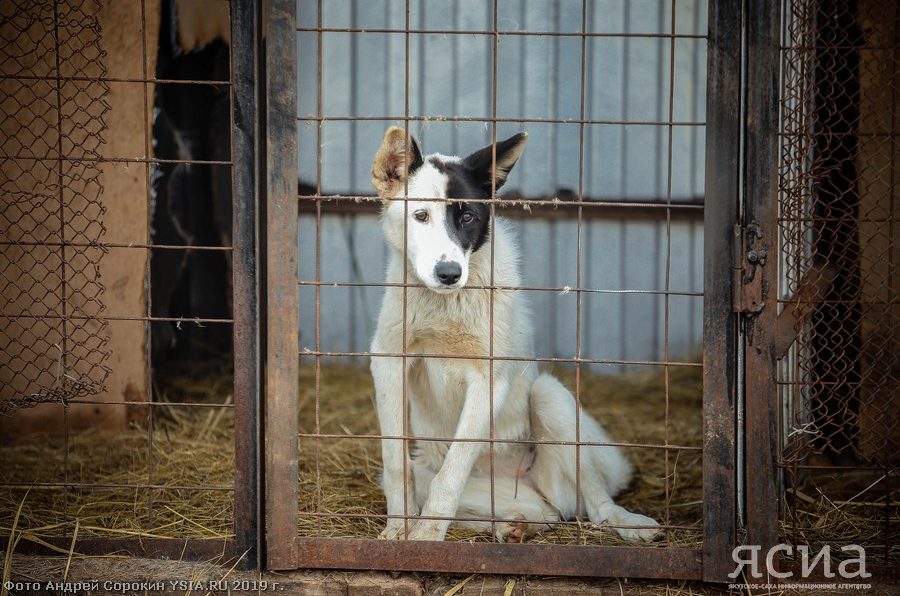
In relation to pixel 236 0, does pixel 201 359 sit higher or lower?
lower

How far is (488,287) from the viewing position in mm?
3203

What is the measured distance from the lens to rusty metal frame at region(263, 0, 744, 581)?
3.10m

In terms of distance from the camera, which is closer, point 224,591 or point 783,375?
point 224,591

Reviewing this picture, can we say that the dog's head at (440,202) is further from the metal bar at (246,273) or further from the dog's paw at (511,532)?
the dog's paw at (511,532)

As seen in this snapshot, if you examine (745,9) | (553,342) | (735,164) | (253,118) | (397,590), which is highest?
(745,9)

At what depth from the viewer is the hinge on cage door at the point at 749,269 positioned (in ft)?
9.98

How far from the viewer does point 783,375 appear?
4035 millimetres

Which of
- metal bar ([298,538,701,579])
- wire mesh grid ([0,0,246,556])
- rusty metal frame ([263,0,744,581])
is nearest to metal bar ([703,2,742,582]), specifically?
rusty metal frame ([263,0,744,581])

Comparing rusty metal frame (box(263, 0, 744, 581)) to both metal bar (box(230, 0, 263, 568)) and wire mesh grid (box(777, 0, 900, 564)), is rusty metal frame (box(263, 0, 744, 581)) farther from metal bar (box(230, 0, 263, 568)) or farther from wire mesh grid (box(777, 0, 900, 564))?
wire mesh grid (box(777, 0, 900, 564))

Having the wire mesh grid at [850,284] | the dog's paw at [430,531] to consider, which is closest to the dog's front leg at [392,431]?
the dog's paw at [430,531]

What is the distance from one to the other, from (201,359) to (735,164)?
15.1ft

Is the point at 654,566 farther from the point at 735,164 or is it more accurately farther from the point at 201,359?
the point at 201,359

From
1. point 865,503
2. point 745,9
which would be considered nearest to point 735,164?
point 745,9

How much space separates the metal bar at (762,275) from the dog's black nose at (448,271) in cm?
120
